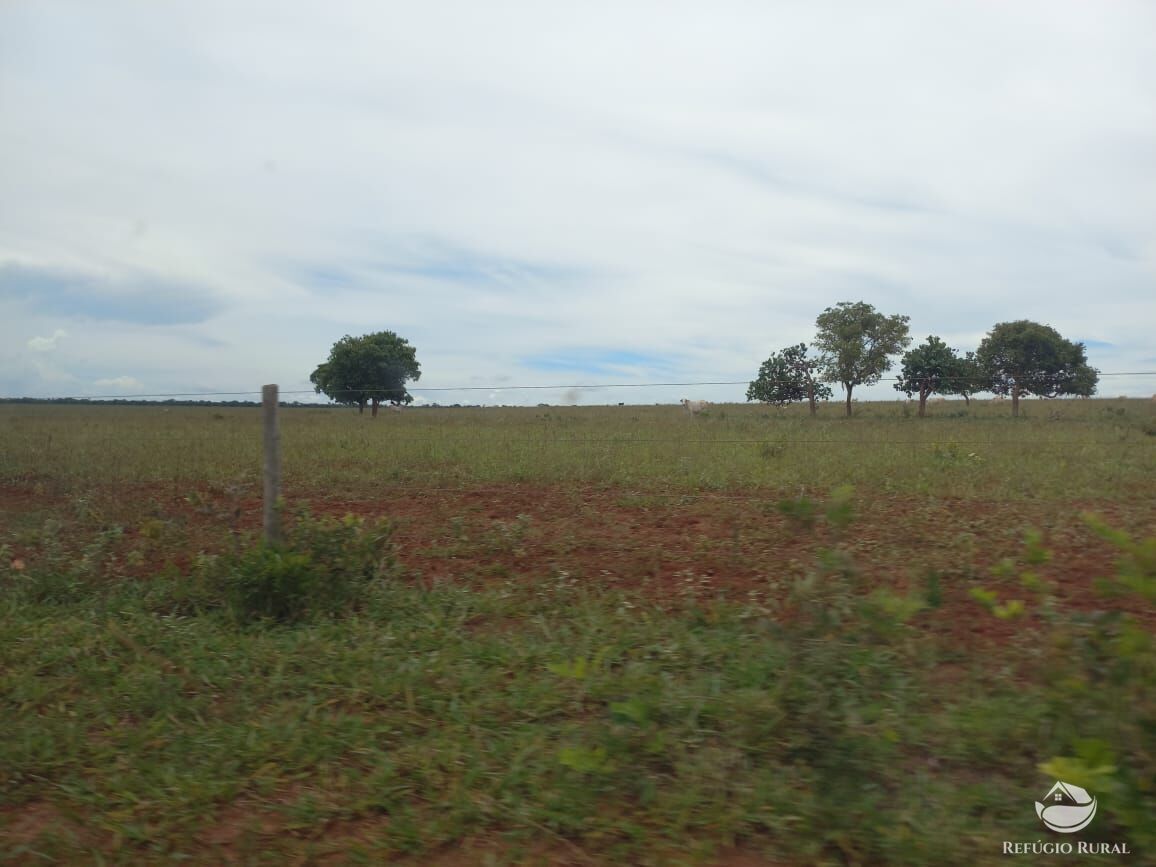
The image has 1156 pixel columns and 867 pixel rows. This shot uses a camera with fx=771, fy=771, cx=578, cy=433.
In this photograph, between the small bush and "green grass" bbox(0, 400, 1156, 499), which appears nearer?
the small bush

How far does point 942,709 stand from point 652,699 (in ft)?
4.20

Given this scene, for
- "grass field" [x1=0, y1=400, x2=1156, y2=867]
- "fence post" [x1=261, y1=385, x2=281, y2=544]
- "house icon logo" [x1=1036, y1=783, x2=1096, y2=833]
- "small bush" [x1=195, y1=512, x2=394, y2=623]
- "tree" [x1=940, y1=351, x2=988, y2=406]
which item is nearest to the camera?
"house icon logo" [x1=1036, y1=783, x2=1096, y2=833]

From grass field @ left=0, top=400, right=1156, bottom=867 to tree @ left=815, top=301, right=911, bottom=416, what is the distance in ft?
65.7

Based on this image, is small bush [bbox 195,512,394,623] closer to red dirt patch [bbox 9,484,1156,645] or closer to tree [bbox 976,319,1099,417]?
red dirt patch [bbox 9,484,1156,645]

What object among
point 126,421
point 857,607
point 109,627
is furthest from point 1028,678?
point 126,421

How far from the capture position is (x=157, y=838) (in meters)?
2.82

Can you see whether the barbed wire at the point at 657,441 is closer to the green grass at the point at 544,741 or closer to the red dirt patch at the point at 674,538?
the red dirt patch at the point at 674,538

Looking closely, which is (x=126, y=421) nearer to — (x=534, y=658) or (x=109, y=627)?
(x=109, y=627)

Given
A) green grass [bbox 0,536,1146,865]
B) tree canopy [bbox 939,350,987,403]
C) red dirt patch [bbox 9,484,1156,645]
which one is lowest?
green grass [bbox 0,536,1146,865]

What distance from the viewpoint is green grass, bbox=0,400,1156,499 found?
9.13 meters

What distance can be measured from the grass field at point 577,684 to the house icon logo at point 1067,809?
0.04 meters

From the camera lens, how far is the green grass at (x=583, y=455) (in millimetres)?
9133

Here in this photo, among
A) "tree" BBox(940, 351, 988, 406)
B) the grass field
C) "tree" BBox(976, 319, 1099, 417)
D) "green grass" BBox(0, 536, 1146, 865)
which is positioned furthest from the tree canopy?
"tree" BBox(976, 319, 1099, 417)

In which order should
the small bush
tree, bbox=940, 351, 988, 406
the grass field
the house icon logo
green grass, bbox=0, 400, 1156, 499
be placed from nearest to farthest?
1. the house icon logo
2. the grass field
3. the small bush
4. green grass, bbox=0, 400, 1156, 499
5. tree, bbox=940, 351, 988, 406
